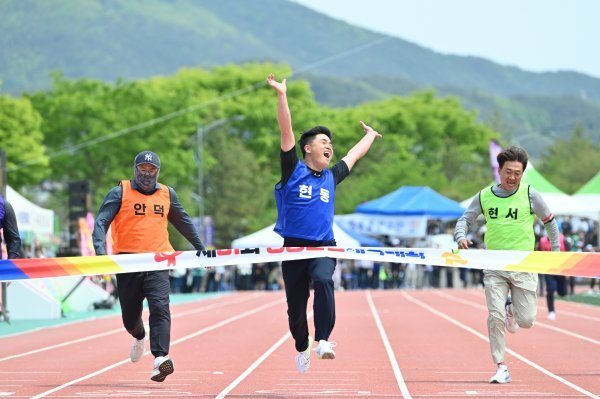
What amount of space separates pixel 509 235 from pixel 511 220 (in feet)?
0.44

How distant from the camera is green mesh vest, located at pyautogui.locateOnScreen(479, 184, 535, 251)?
483 inches

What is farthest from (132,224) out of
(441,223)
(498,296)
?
(441,223)

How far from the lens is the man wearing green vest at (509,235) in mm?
12242

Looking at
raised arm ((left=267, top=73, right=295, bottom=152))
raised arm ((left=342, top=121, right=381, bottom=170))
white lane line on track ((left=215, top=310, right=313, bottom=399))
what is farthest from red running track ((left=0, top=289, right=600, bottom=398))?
raised arm ((left=267, top=73, right=295, bottom=152))

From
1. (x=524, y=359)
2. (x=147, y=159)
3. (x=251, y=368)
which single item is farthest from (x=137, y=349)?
(x=524, y=359)

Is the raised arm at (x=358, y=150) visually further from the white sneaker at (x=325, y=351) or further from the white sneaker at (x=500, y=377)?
the white sneaker at (x=500, y=377)

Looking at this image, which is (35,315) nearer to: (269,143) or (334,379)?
(334,379)

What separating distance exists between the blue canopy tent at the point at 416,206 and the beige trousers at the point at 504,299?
1505 inches

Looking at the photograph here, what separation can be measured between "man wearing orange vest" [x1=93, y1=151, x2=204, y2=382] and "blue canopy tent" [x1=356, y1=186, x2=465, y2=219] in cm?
3886

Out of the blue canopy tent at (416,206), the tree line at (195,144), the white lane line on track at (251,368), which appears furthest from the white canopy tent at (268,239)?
the white lane line on track at (251,368)

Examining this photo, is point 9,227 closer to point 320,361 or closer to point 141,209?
point 141,209

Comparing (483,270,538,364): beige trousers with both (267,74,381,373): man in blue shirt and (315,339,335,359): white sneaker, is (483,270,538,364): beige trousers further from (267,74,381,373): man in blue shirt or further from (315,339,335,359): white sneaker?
(315,339,335,359): white sneaker

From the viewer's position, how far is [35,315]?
90.7 feet

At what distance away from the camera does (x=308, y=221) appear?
11.1 m
